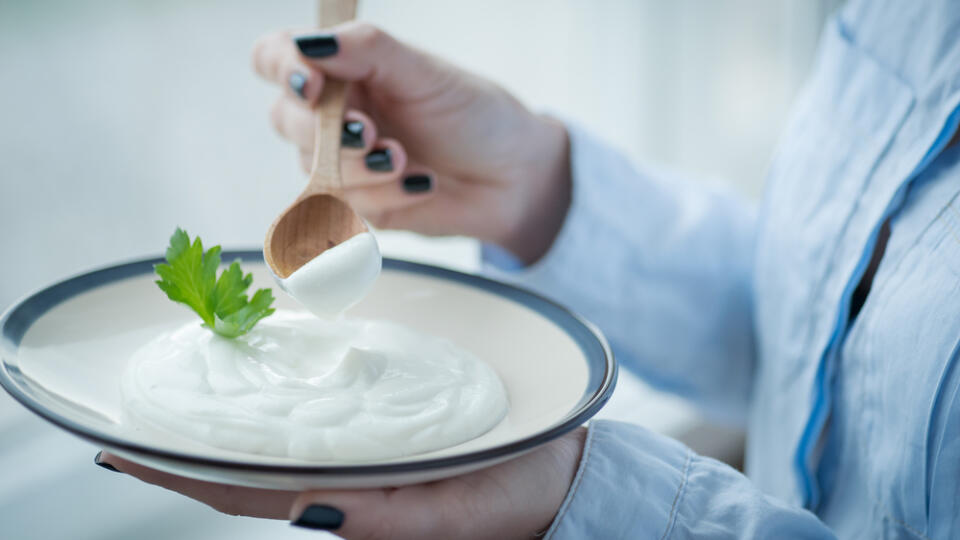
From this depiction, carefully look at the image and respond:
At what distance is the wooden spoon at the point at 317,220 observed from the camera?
0.71 metres

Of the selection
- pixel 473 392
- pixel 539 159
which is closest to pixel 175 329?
pixel 473 392

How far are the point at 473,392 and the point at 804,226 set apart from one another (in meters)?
0.48

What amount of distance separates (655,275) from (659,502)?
0.51 m

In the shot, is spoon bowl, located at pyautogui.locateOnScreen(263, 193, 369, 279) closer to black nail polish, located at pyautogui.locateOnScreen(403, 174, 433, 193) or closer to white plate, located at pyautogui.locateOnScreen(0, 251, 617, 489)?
white plate, located at pyautogui.locateOnScreen(0, 251, 617, 489)

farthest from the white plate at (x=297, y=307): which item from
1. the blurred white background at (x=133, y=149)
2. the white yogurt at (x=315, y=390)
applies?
the blurred white background at (x=133, y=149)

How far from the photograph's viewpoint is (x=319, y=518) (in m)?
0.48

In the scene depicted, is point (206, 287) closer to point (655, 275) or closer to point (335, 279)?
point (335, 279)

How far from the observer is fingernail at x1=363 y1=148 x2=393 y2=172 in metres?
0.90

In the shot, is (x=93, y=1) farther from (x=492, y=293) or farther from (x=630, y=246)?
(x=630, y=246)

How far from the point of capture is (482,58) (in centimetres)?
136

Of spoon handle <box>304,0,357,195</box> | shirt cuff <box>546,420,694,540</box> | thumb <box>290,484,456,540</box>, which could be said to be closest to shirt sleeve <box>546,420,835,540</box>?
shirt cuff <box>546,420,694,540</box>

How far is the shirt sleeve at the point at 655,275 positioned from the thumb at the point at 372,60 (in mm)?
257

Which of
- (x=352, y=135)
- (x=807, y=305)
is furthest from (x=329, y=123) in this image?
(x=807, y=305)

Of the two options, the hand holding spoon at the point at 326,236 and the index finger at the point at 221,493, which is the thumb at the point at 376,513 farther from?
the hand holding spoon at the point at 326,236
